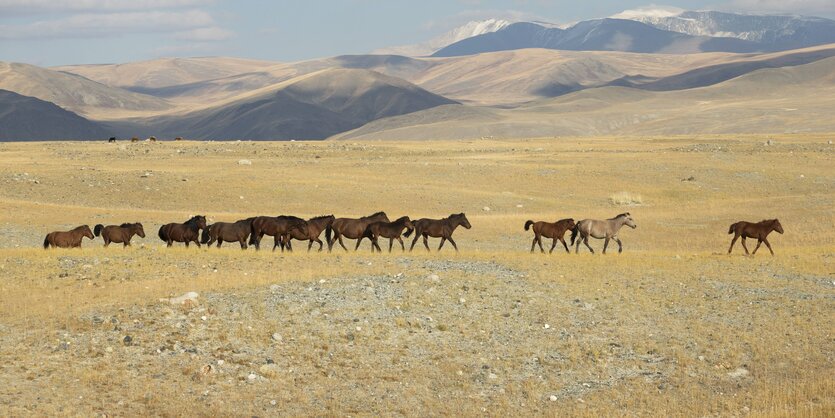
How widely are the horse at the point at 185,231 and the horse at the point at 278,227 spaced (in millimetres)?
2316

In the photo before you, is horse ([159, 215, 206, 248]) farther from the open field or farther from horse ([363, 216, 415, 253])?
horse ([363, 216, 415, 253])

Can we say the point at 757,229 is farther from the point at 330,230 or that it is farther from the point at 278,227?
the point at 278,227

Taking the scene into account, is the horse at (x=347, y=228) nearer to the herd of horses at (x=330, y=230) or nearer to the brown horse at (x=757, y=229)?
the herd of horses at (x=330, y=230)

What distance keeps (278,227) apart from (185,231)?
12.6 feet

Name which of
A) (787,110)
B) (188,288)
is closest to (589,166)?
(188,288)

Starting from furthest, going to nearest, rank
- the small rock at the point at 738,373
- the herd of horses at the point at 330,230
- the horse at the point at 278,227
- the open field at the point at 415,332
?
the herd of horses at the point at 330,230, the horse at the point at 278,227, the small rock at the point at 738,373, the open field at the point at 415,332

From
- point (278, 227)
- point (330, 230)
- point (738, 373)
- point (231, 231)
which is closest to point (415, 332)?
point (738, 373)

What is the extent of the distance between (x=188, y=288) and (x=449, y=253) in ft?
37.9

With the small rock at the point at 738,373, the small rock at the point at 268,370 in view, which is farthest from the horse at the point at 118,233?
the small rock at the point at 738,373

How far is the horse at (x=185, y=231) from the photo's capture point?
32.7 m

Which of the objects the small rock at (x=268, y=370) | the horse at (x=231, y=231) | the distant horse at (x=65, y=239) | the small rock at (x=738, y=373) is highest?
the horse at (x=231, y=231)

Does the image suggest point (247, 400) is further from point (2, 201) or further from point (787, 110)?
point (787, 110)

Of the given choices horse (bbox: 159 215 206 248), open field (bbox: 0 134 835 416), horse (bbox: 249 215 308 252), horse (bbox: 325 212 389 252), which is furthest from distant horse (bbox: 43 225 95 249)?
horse (bbox: 325 212 389 252)

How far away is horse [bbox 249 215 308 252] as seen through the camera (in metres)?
31.3
